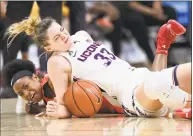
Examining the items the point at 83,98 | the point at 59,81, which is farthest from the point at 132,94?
the point at 59,81

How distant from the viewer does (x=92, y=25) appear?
18.7 ft

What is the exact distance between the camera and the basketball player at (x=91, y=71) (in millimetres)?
2248

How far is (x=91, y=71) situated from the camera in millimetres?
2430

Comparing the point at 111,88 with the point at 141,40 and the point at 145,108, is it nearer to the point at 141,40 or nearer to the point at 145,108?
the point at 145,108

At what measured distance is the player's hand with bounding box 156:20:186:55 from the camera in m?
2.57

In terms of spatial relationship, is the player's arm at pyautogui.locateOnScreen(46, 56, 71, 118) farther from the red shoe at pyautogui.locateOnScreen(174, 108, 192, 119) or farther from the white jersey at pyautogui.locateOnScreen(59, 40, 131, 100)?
the red shoe at pyautogui.locateOnScreen(174, 108, 192, 119)

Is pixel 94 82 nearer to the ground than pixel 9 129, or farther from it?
farther from it

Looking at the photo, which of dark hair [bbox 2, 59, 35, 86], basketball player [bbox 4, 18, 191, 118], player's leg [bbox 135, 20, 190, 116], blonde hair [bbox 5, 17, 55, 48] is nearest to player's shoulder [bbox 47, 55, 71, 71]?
basketball player [bbox 4, 18, 191, 118]

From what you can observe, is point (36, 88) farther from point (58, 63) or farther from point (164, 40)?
point (164, 40)

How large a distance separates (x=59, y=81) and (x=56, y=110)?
15 centimetres

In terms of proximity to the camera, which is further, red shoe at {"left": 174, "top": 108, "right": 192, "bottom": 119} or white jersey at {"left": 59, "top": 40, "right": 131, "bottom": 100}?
white jersey at {"left": 59, "top": 40, "right": 131, "bottom": 100}

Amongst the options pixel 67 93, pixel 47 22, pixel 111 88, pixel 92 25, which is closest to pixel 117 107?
pixel 111 88

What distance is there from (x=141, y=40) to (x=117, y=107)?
2.84 metres

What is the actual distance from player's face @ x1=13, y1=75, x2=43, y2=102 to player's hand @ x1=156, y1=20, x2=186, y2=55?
684 mm
